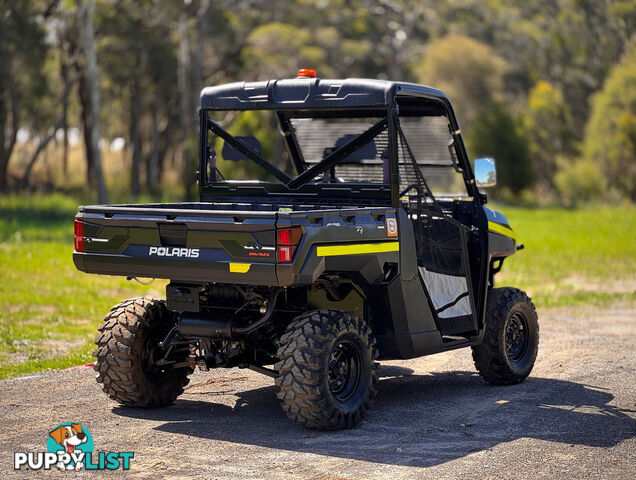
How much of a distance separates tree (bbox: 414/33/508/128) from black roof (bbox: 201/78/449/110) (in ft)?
165

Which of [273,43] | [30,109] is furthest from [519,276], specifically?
[30,109]

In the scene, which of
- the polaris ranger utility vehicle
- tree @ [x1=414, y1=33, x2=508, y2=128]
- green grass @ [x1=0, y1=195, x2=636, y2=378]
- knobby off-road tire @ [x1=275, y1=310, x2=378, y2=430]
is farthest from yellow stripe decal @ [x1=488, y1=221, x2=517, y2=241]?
tree @ [x1=414, y1=33, x2=508, y2=128]

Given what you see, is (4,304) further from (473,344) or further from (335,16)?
(335,16)

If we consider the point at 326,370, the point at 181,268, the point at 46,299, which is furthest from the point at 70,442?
the point at 46,299

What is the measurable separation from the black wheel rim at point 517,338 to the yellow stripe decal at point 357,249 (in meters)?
2.05

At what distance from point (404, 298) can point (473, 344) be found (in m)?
1.20

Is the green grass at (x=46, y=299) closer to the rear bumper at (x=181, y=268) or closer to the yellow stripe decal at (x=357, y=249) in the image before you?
the rear bumper at (x=181, y=268)

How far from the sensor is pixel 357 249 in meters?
7.09

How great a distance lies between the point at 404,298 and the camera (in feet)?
24.9

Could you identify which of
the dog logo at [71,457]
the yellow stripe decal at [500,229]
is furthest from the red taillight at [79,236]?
the yellow stripe decal at [500,229]

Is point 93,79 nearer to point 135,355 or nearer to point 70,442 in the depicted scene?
point 135,355

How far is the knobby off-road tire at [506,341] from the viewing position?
8.72 m

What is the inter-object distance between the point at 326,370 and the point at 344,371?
0.41m

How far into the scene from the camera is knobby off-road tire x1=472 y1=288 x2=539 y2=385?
28.6 feet
